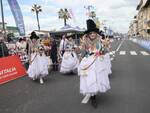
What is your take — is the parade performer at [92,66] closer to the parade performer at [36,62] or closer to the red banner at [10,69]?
the parade performer at [36,62]

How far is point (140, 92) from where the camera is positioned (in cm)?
914

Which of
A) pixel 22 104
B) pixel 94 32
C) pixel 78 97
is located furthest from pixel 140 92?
pixel 22 104

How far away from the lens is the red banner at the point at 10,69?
12.5 metres

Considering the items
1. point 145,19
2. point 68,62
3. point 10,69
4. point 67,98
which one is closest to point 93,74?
point 67,98

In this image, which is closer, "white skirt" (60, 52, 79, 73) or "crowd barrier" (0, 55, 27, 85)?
"crowd barrier" (0, 55, 27, 85)

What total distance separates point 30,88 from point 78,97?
98.6 inches

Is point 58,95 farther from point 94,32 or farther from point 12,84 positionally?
point 12,84

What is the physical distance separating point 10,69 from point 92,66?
6594mm

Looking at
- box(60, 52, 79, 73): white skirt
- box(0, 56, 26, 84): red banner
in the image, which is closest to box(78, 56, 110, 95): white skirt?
box(0, 56, 26, 84): red banner

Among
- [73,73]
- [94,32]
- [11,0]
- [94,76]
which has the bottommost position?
[73,73]

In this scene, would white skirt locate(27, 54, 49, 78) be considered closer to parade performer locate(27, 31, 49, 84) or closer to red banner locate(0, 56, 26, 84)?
parade performer locate(27, 31, 49, 84)

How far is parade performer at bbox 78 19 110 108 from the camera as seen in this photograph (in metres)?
7.39

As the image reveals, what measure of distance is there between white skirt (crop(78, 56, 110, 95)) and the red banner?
18.7 feet

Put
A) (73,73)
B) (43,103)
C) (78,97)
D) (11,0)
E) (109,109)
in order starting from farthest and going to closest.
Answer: (11,0)
(73,73)
(78,97)
(43,103)
(109,109)
